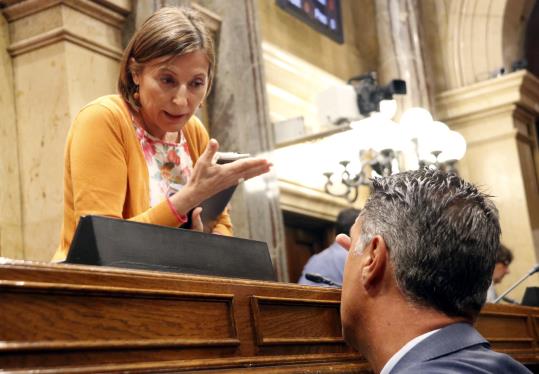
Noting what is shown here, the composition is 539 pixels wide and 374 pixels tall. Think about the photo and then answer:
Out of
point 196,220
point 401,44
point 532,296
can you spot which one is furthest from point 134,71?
point 401,44

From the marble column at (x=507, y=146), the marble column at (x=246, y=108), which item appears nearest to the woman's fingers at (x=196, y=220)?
the marble column at (x=246, y=108)

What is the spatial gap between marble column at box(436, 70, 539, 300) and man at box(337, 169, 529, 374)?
746cm

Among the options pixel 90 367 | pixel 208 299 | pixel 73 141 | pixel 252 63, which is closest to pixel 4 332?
pixel 90 367

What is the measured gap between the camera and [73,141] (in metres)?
2.56

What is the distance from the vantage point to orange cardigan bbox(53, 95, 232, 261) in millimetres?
2465

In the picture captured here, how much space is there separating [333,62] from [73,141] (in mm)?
6886

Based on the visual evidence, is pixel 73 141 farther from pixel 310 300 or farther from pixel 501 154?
pixel 501 154

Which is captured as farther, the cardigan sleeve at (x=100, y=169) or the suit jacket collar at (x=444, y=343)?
the cardigan sleeve at (x=100, y=169)

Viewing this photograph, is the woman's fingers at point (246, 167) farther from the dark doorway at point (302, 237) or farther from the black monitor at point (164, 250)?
the dark doorway at point (302, 237)

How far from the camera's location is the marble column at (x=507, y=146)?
898 centimetres

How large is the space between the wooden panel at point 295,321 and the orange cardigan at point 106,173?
0.34 m

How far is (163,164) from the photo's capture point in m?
2.75

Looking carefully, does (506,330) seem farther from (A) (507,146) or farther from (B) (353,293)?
(A) (507,146)

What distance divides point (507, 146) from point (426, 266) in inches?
312
